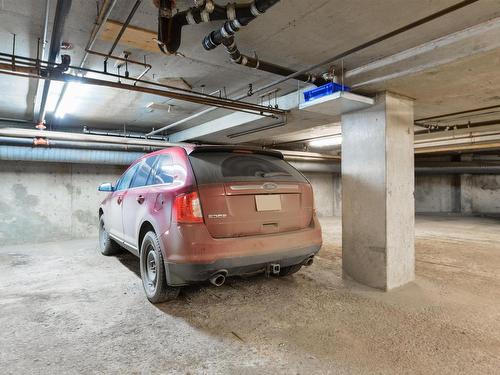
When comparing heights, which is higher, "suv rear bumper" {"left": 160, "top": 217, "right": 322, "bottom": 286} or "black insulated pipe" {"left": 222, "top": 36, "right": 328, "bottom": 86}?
"black insulated pipe" {"left": 222, "top": 36, "right": 328, "bottom": 86}

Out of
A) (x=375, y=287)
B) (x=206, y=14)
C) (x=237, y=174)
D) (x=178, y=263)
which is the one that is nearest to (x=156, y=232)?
(x=178, y=263)

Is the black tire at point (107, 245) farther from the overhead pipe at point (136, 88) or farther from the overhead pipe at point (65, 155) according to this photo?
the overhead pipe at point (136, 88)

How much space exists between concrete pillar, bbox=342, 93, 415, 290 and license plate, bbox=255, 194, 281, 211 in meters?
1.40

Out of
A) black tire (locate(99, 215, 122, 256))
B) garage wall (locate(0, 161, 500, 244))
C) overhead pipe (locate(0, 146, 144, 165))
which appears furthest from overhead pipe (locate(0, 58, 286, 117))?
garage wall (locate(0, 161, 500, 244))

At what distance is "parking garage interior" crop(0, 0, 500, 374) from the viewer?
81.7 inches

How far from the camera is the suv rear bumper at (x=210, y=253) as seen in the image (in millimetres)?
2396

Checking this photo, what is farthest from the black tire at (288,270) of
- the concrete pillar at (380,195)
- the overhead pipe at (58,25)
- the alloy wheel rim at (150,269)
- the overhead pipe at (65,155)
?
the overhead pipe at (65,155)

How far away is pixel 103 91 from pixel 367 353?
4422 mm

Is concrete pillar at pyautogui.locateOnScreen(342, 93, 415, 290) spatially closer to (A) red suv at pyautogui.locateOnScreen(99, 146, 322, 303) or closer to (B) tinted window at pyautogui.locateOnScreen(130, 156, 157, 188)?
(A) red suv at pyautogui.locateOnScreen(99, 146, 322, 303)

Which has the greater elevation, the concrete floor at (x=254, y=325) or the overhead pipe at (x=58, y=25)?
the overhead pipe at (x=58, y=25)

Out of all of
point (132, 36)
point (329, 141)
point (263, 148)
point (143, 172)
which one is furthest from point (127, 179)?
point (329, 141)

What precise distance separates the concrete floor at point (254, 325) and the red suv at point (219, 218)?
372 mm

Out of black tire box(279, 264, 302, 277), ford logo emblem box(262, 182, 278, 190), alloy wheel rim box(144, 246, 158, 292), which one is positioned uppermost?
ford logo emblem box(262, 182, 278, 190)

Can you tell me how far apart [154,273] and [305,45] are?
2.60 metres
